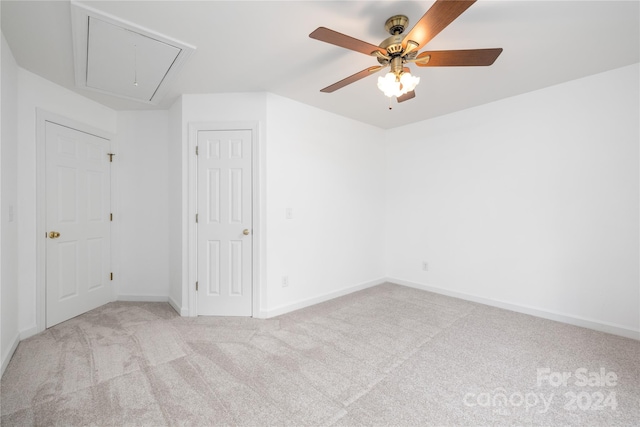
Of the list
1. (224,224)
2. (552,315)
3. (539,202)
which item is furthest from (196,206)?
(552,315)

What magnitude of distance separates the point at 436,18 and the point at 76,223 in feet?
12.5

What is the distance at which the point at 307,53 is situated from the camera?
2.21m

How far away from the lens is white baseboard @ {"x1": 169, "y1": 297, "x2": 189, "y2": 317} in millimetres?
3002

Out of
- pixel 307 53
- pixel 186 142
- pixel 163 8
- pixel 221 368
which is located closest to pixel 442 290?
pixel 221 368

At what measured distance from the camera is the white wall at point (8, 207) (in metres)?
2.07

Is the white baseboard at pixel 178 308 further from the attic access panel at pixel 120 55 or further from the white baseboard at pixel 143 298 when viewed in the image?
the attic access panel at pixel 120 55

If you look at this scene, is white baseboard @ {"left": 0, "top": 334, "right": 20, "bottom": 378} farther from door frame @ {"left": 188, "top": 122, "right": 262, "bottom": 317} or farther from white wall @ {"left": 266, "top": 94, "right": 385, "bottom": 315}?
white wall @ {"left": 266, "top": 94, "right": 385, "bottom": 315}

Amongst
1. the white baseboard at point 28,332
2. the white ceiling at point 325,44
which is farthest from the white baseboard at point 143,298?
the white ceiling at point 325,44

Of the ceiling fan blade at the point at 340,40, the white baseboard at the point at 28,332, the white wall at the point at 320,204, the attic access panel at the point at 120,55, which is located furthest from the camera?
the white wall at the point at 320,204

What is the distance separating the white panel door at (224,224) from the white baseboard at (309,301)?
0.68 ft

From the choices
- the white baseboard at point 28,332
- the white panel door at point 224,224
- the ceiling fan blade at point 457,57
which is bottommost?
the white baseboard at point 28,332

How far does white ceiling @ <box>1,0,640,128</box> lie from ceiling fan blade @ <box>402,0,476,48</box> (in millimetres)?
248

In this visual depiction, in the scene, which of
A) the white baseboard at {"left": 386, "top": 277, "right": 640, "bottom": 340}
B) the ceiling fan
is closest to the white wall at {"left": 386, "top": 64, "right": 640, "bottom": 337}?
the white baseboard at {"left": 386, "top": 277, "right": 640, "bottom": 340}

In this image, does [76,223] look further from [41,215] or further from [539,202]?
[539,202]
